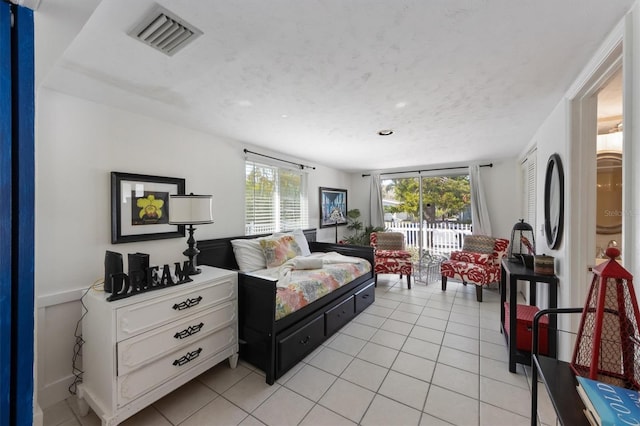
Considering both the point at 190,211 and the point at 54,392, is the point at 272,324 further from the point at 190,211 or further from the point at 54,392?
the point at 54,392

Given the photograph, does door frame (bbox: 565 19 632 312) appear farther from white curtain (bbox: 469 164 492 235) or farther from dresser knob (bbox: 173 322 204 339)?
white curtain (bbox: 469 164 492 235)

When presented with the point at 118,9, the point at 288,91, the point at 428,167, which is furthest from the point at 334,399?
the point at 428,167

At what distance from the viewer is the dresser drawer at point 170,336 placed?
5.03ft

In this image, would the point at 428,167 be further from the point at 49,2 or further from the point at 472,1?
the point at 49,2

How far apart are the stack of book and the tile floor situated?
1.08 meters

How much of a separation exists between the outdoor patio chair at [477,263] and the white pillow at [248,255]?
2870 millimetres

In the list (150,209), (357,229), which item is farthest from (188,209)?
(357,229)

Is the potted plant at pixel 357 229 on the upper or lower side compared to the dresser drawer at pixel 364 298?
upper

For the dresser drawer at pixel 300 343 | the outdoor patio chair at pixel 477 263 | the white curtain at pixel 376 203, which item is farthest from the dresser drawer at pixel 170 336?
the white curtain at pixel 376 203

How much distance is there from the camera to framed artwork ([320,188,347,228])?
489cm

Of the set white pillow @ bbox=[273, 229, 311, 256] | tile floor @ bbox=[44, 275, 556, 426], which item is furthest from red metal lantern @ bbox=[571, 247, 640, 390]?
white pillow @ bbox=[273, 229, 311, 256]

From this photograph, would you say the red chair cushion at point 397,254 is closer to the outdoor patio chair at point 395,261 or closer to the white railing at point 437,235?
the outdoor patio chair at point 395,261

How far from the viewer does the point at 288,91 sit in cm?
189

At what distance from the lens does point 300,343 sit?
2.23 metres
